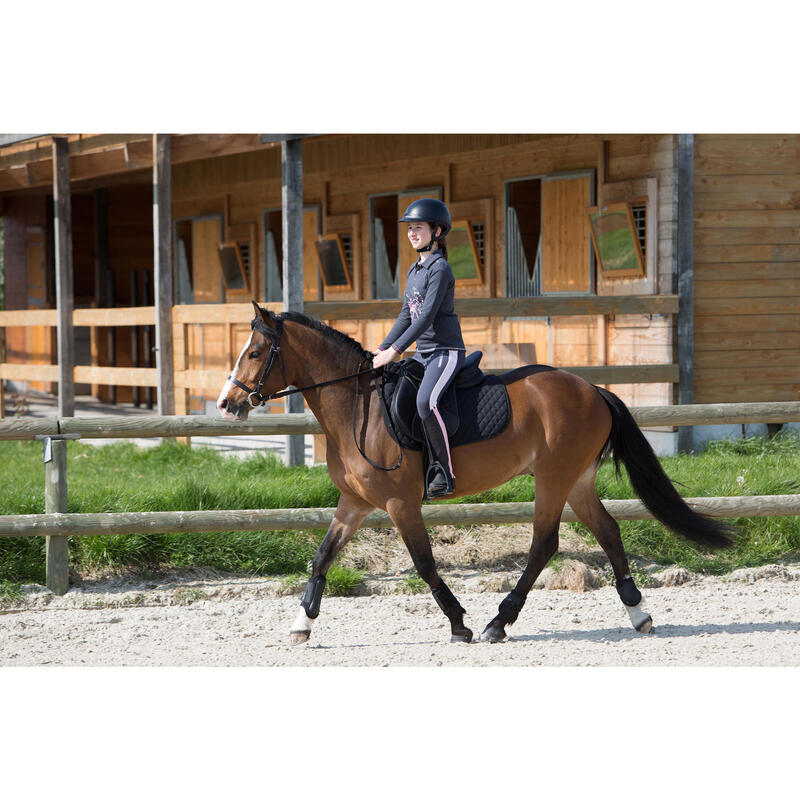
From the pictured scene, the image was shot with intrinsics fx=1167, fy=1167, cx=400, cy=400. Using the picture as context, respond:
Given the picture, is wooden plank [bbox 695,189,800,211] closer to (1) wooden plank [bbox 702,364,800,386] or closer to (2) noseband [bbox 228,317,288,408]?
(1) wooden plank [bbox 702,364,800,386]

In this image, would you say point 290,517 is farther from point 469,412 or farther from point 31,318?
point 31,318

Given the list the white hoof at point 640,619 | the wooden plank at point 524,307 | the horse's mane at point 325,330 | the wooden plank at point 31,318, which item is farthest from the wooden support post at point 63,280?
the white hoof at point 640,619

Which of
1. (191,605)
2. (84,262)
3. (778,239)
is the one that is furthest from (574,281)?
(84,262)

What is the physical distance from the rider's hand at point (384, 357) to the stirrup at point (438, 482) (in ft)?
1.95

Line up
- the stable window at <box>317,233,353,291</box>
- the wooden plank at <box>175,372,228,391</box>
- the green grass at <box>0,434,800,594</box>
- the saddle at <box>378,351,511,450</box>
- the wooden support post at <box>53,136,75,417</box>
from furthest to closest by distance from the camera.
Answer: the stable window at <box>317,233,353,291</box>, the wooden support post at <box>53,136,75,417</box>, the wooden plank at <box>175,372,228,391</box>, the green grass at <box>0,434,800,594</box>, the saddle at <box>378,351,511,450</box>

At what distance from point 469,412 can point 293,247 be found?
4395 millimetres

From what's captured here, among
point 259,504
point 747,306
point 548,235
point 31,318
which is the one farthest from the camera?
point 31,318

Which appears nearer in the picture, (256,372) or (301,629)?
(256,372)

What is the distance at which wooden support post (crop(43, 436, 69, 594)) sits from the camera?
736 cm

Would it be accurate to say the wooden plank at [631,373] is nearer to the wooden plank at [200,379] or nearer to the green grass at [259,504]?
the green grass at [259,504]

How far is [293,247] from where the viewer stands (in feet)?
33.3

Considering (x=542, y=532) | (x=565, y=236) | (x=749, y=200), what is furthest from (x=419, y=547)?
(x=565, y=236)

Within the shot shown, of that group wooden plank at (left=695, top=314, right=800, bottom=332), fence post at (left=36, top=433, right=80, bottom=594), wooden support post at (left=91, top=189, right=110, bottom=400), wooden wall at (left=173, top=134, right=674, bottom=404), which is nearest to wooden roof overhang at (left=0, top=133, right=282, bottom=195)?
wooden wall at (left=173, top=134, right=674, bottom=404)

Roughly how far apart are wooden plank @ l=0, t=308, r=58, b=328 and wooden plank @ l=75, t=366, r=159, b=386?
71cm
